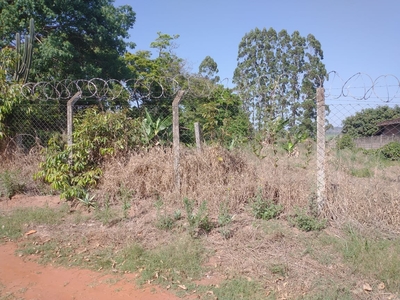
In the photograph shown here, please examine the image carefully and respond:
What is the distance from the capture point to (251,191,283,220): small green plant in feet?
16.0

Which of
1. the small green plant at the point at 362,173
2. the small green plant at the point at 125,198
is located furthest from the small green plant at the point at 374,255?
the small green plant at the point at 125,198

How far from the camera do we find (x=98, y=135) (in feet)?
20.5

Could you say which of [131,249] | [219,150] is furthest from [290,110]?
[131,249]

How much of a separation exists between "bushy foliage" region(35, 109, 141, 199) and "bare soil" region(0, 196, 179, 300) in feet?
5.83

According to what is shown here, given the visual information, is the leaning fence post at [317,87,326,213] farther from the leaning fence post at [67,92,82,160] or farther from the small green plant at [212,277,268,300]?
the leaning fence post at [67,92,82,160]

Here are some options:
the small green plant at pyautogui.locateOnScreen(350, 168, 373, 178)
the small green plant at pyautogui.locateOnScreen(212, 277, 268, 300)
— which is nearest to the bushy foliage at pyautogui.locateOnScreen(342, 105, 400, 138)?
the small green plant at pyautogui.locateOnScreen(350, 168, 373, 178)

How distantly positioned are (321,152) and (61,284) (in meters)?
3.66

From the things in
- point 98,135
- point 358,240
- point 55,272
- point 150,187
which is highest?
point 98,135

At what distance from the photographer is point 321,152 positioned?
4773mm

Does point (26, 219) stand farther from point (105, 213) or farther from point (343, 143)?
point (343, 143)

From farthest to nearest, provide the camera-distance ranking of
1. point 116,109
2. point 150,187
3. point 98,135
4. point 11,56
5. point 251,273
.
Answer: point 11,56
point 116,109
point 98,135
point 150,187
point 251,273

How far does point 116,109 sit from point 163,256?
146 inches

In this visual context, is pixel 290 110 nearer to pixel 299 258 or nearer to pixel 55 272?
pixel 299 258

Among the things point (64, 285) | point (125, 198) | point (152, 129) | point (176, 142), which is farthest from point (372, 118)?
point (64, 285)
